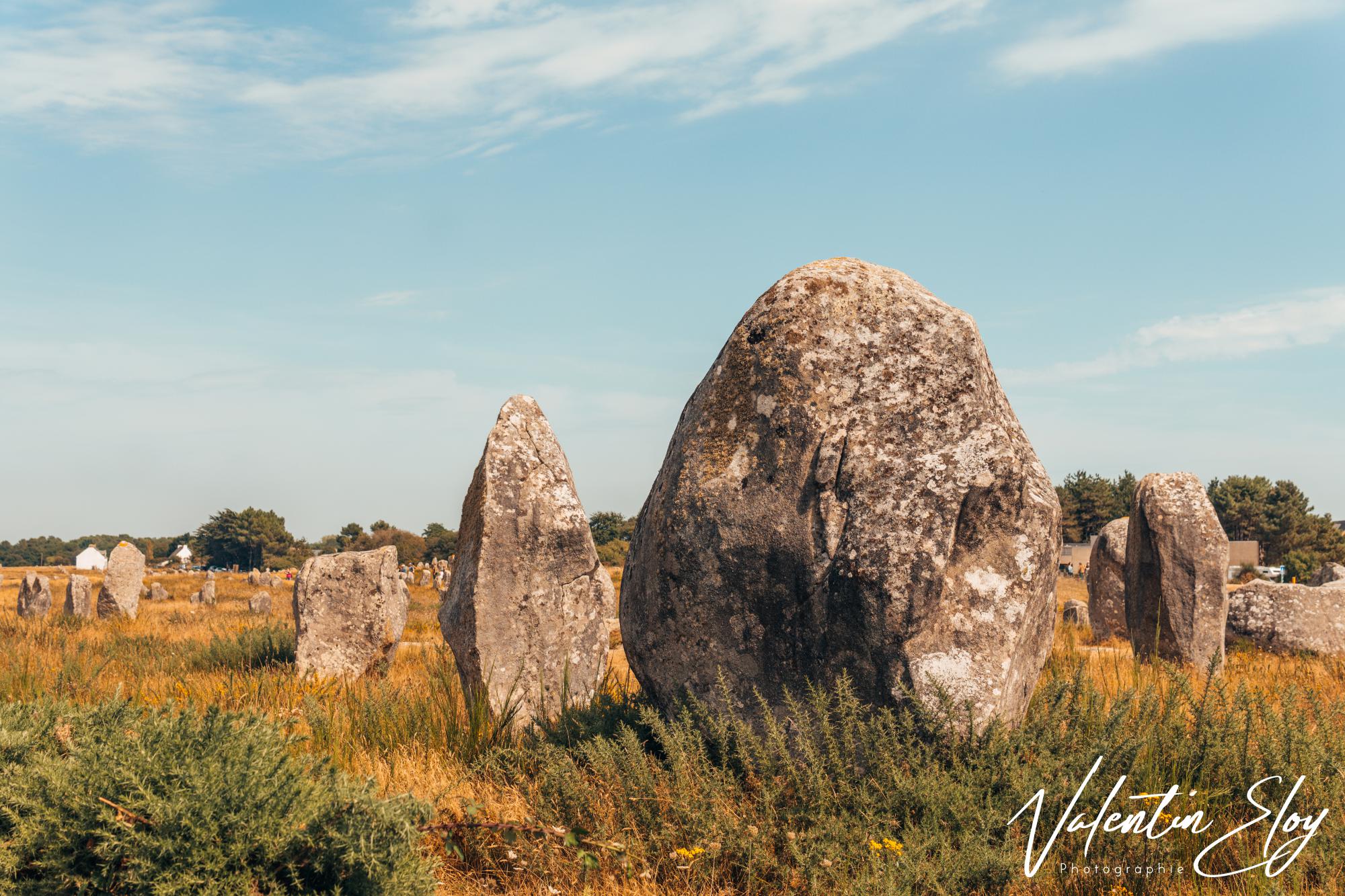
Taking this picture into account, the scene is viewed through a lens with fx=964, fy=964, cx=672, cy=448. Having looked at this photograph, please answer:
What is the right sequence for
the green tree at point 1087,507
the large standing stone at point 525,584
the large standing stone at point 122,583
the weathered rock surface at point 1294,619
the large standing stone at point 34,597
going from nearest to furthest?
the large standing stone at point 525,584, the weathered rock surface at point 1294,619, the large standing stone at point 34,597, the large standing stone at point 122,583, the green tree at point 1087,507

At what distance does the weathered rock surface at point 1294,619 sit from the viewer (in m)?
12.2

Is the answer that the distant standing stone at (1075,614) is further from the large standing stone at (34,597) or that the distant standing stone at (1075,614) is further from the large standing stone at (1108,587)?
the large standing stone at (34,597)

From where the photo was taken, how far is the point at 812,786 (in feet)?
14.2

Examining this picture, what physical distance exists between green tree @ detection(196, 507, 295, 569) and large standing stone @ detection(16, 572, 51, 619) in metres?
68.3

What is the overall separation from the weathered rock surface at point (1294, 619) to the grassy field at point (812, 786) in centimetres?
751

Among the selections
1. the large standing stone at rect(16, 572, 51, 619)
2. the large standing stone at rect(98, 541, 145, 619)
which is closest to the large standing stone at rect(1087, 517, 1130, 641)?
the large standing stone at rect(98, 541, 145, 619)

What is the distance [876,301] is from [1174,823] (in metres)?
2.74

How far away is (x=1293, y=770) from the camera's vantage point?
4.57 metres

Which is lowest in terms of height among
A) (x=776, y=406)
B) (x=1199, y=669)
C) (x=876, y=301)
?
(x=1199, y=669)

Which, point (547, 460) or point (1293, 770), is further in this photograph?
point (547, 460)

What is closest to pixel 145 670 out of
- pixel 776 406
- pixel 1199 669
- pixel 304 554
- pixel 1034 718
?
pixel 776 406

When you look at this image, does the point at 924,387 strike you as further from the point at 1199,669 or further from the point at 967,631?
the point at 1199,669

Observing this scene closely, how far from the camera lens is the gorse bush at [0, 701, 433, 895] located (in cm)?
334

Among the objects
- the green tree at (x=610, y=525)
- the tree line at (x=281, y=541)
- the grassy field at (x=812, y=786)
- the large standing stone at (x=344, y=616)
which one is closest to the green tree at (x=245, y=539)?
the tree line at (x=281, y=541)
